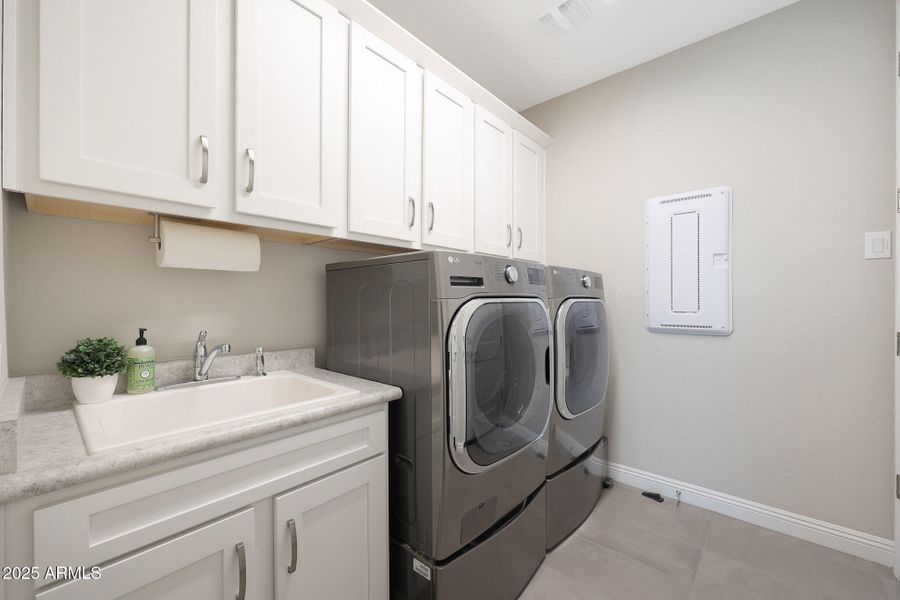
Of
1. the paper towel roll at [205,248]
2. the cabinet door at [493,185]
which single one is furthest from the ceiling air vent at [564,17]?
the paper towel roll at [205,248]

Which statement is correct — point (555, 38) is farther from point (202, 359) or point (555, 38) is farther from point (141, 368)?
point (141, 368)

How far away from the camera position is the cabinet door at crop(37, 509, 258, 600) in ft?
2.44

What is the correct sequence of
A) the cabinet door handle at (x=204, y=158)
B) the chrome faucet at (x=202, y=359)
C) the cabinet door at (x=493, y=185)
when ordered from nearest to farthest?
the cabinet door handle at (x=204, y=158) < the chrome faucet at (x=202, y=359) < the cabinet door at (x=493, y=185)

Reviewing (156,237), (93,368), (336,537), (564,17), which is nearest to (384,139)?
(156,237)

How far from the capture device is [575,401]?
1.96 m

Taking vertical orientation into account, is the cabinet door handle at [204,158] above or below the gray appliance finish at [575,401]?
above

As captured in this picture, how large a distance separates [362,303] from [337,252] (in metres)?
0.54

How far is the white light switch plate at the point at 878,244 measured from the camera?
1719mm

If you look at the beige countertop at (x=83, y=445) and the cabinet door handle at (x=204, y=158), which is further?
the cabinet door handle at (x=204, y=158)

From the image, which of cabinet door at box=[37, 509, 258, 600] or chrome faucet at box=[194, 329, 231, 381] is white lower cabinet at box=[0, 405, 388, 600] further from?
chrome faucet at box=[194, 329, 231, 381]

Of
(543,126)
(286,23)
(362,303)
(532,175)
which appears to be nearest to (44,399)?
(362,303)

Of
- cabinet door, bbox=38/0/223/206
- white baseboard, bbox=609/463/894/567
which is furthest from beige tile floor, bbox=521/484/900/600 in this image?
cabinet door, bbox=38/0/223/206

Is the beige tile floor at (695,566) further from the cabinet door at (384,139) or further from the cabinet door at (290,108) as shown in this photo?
the cabinet door at (290,108)

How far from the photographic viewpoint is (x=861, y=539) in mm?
1764
